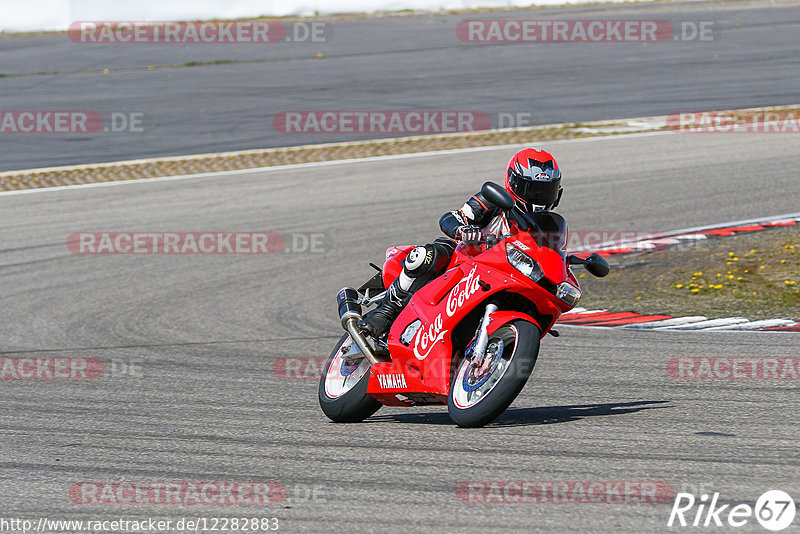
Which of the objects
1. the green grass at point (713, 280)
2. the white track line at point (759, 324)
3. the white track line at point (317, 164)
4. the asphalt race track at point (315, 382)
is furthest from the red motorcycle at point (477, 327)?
the white track line at point (317, 164)

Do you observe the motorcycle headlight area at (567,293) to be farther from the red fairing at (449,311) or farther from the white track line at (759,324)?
the white track line at (759,324)

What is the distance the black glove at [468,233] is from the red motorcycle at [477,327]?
0.03m

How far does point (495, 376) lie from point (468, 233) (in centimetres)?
91

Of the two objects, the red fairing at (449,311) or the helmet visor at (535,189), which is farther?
the helmet visor at (535,189)

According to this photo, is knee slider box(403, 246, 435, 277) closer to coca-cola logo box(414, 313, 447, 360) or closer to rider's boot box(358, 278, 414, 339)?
rider's boot box(358, 278, 414, 339)

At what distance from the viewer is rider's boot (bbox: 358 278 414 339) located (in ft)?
22.3

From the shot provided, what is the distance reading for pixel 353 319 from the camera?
6.87 m

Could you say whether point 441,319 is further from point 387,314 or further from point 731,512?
point 731,512

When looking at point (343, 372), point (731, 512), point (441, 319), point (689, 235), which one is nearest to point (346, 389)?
point (343, 372)

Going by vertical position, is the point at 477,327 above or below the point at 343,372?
above

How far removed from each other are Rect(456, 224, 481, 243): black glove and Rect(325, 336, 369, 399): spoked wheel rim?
1.05 meters

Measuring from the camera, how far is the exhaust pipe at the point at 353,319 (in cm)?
669

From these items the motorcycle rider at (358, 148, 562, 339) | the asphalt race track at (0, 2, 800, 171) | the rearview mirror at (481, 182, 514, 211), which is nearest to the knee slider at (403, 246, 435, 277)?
the motorcycle rider at (358, 148, 562, 339)

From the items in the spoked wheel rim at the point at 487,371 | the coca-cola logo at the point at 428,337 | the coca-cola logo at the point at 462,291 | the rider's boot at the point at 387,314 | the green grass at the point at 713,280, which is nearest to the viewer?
the spoked wheel rim at the point at 487,371
